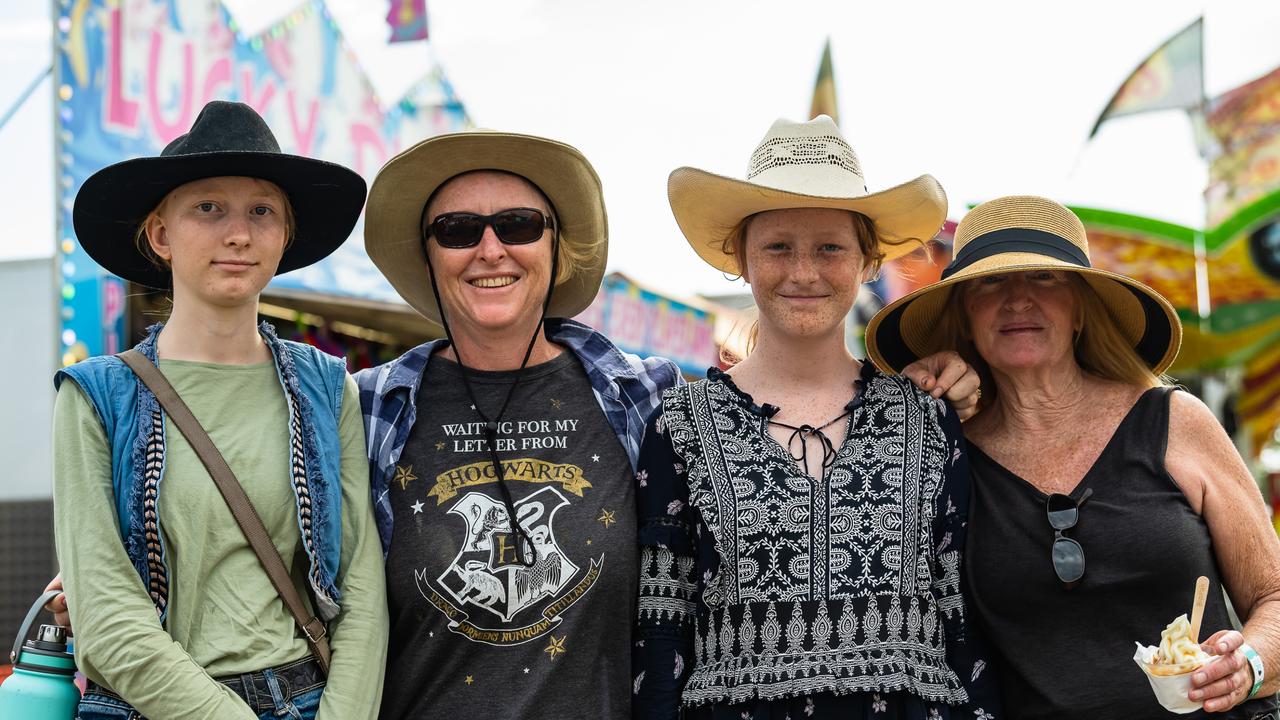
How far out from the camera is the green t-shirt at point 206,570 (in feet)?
7.29

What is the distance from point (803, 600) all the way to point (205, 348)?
1497 mm

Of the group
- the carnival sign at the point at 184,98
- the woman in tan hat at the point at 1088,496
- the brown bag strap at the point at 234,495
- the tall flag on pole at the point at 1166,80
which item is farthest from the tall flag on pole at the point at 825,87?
the brown bag strap at the point at 234,495


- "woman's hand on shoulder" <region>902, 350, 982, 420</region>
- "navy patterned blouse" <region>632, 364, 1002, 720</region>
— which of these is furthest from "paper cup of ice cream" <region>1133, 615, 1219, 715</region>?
"woman's hand on shoulder" <region>902, 350, 982, 420</region>

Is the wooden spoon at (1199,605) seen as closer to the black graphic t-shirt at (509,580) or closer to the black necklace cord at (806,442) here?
the black necklace cord at (806,442)

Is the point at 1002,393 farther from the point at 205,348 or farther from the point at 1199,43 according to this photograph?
the point at 1199,43

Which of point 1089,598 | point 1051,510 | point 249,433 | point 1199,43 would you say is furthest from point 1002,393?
point 1199,43

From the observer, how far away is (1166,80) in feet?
46.1

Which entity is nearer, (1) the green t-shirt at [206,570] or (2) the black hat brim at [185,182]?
(1) the green t-shirt at [206,570]

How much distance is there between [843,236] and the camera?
9.15 ft

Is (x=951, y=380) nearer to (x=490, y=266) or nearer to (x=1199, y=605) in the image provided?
(x=1199, y=605)

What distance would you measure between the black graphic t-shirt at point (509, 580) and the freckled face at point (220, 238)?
62 centimetres

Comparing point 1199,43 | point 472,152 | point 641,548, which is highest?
point 1199,43

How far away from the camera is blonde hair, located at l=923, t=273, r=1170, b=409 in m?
3.06

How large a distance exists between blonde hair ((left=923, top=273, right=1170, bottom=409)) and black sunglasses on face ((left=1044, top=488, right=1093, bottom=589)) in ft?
1.49
